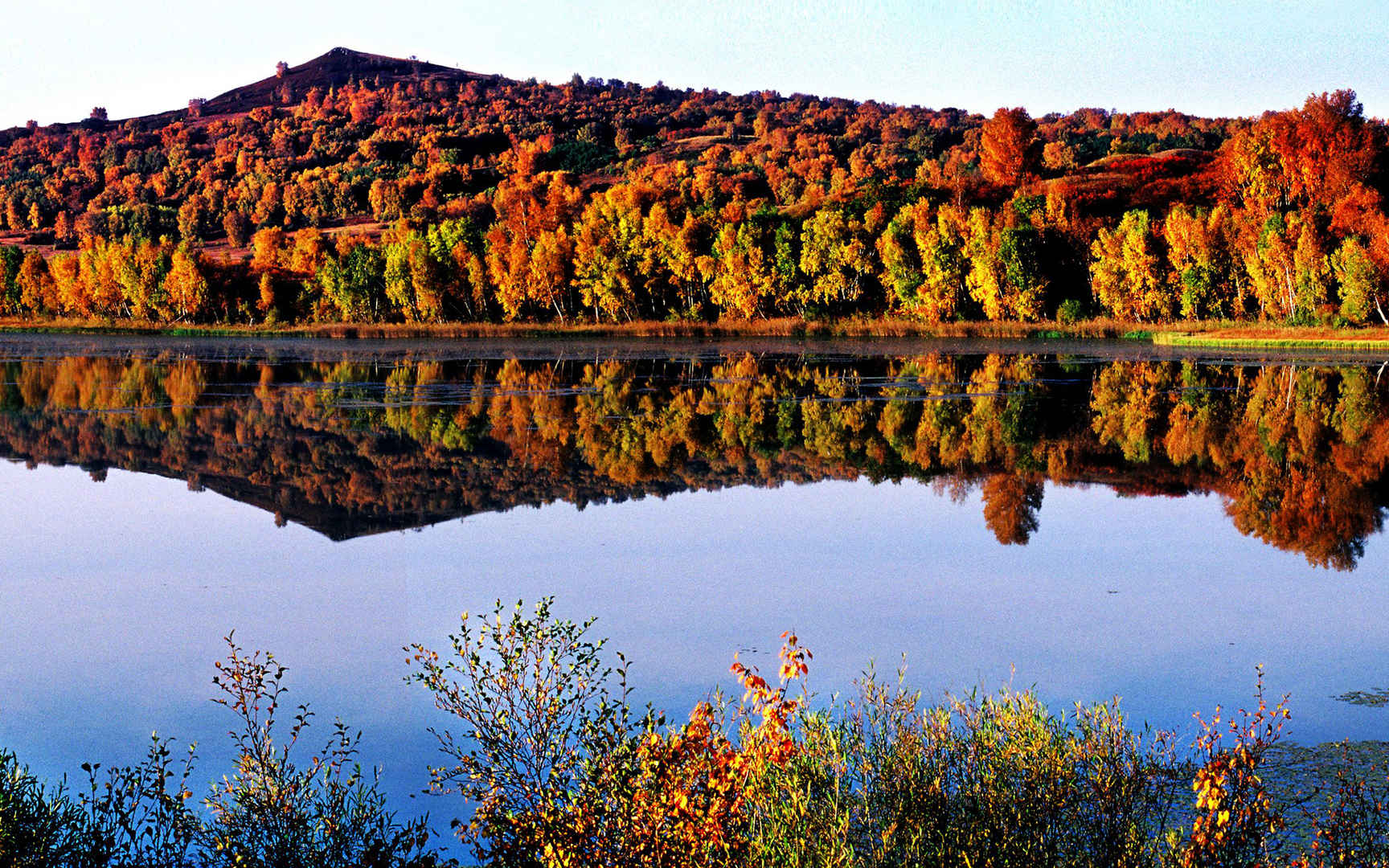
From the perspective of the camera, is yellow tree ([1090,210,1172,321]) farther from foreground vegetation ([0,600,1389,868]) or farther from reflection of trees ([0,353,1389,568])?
foreground vegetation ([0,600,1389,868])

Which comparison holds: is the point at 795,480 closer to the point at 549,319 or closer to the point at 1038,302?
the point at 1038,302

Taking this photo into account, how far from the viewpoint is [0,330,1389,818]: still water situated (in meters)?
9.91

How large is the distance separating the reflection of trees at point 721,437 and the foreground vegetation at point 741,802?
27.1 feet

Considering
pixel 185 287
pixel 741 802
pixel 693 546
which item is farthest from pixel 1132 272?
pixel 185 287

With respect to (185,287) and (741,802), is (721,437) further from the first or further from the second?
(185,287)

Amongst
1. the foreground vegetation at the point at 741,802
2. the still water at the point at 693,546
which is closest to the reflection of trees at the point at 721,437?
the still water at the point at 693,546

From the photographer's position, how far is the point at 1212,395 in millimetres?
33438

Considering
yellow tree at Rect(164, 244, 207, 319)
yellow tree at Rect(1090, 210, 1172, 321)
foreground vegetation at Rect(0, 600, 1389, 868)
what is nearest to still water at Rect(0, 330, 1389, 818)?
foreground vegetation at Rect(0, 600, 1389, 868)

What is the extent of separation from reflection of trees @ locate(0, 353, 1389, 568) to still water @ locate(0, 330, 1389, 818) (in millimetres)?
141

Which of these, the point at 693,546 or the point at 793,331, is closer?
the point at 693,546

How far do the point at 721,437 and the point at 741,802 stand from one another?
737 inches

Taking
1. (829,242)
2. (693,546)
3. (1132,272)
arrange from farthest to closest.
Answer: (829,242) → (1132,272) → (693,546)

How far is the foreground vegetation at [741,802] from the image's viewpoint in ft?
20.1

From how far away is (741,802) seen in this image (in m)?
6.48
